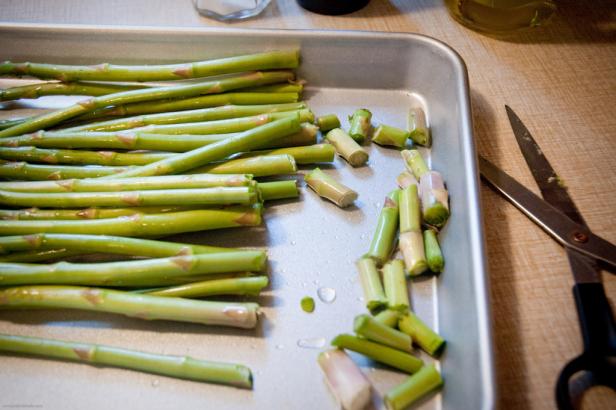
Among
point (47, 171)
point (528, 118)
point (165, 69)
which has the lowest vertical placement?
point (47, 171)

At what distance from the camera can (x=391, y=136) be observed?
211 cm

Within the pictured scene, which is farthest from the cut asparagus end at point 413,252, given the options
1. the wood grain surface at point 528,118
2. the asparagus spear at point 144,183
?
the asparagus spear at point 144,183

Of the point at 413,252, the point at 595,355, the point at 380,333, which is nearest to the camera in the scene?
the point at 595,355

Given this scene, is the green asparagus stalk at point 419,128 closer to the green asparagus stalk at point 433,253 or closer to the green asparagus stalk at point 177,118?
the green asparagus stalk at point 433,253

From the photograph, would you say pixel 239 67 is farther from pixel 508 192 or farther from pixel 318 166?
pixel 508 192

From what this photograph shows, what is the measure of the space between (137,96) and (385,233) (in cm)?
114

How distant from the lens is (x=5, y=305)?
1.68 metres

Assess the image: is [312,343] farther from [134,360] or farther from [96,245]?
[96,245]

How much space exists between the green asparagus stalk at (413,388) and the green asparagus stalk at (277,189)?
30.8 inches

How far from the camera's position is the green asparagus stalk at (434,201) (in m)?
1.82

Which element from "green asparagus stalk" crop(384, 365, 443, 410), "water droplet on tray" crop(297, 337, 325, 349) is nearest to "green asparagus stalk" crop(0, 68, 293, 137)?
"water droplet on tray" crop(297, 337, 325, 349)

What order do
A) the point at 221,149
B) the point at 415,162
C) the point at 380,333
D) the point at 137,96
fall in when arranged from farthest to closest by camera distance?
the point at 137,96 → the point at 415,162 → the point at 221,149 → the point at 380,333

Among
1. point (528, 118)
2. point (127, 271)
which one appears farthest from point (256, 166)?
point (528, 118)

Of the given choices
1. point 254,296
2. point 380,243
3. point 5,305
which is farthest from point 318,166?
point 5,305
